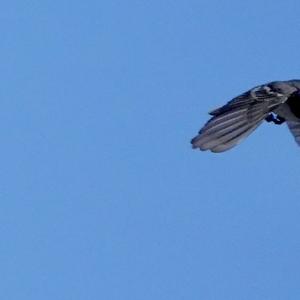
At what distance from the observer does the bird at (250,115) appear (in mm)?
5598

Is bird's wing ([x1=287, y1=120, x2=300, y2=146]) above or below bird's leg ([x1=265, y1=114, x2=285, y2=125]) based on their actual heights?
below

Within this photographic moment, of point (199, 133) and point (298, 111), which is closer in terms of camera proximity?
point (199, 133)

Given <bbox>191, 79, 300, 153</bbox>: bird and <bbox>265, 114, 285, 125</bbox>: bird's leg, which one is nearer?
<bbox>191, 79, 300, 153</bbox>: bird

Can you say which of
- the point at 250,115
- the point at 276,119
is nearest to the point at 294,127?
the point at 276,119

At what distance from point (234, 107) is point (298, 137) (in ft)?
0.91

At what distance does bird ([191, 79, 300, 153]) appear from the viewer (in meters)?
5.60

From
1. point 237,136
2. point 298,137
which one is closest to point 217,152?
point 237,136

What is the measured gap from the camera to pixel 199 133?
223 inches

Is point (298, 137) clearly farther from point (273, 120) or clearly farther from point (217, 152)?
point (217, 152)

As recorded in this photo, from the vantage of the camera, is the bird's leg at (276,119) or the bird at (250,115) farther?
the bird's leg at (276,119)

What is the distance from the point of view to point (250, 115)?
5.85 metres

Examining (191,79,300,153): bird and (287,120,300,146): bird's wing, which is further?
(287,120,300,146): bird's wing

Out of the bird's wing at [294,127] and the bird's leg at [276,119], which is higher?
the bird's leg at [276,119]

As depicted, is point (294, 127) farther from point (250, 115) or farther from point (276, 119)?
point (250, 115)
